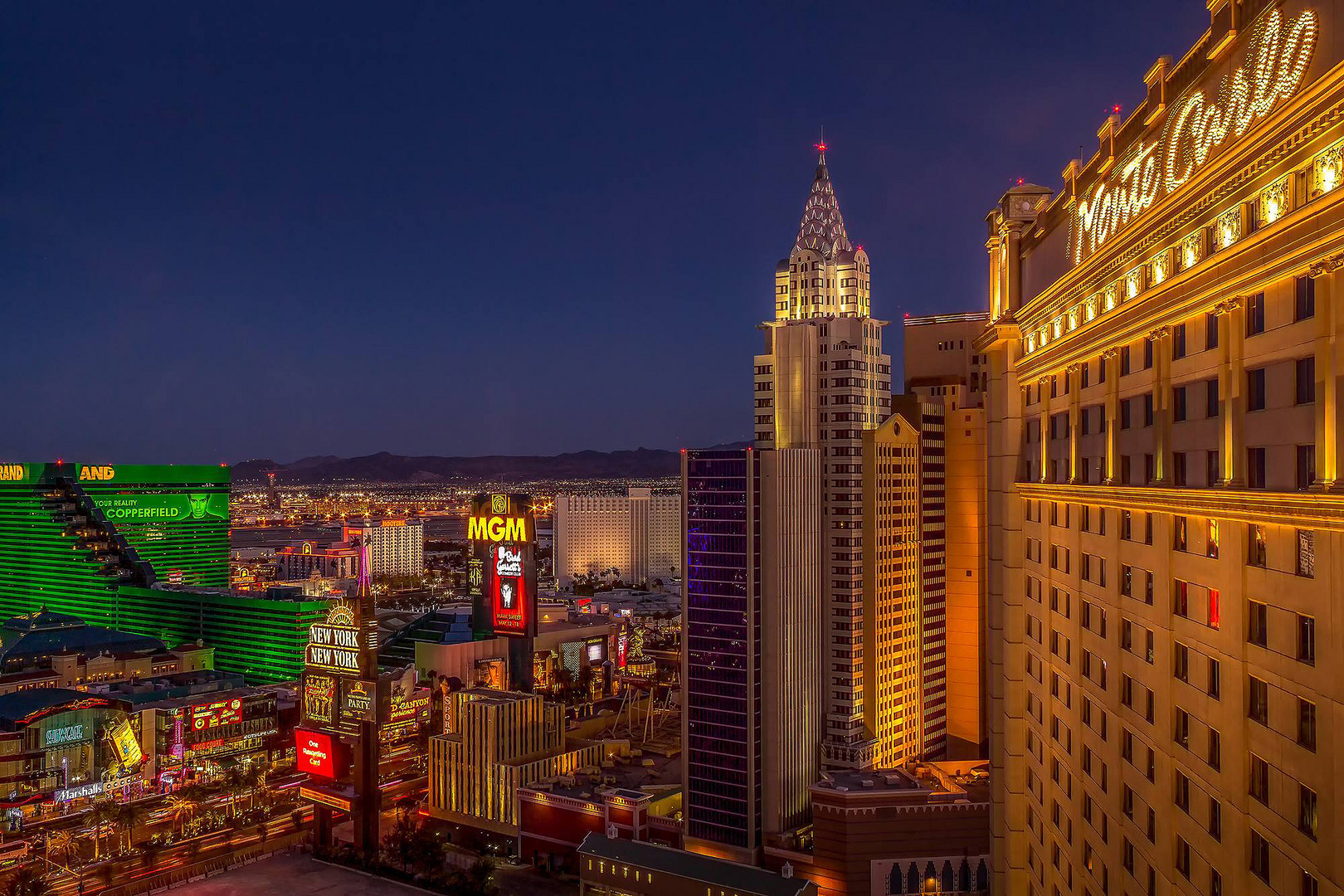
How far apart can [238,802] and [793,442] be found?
5389cm

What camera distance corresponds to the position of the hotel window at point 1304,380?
1050 cm

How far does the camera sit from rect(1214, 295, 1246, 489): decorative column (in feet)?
38.8

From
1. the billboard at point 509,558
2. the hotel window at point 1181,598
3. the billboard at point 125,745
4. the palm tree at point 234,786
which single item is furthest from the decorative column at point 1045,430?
the billboard at point 125,745

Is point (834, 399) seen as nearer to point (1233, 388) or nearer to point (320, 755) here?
point (320, 755)

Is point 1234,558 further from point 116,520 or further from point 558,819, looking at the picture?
point 116,520

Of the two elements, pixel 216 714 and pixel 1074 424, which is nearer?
pixel 1074 424

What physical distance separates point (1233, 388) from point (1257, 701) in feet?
11.6

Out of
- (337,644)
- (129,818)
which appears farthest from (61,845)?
(337,644)

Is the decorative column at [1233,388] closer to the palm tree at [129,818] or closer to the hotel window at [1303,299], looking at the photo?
the hotel window at [1303,299]

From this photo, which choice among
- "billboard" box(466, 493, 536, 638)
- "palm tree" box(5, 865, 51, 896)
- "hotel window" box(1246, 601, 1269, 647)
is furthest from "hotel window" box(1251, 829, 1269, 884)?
"billboard" box(466, 493, 536, 638)

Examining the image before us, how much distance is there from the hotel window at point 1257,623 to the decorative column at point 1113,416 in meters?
5.07

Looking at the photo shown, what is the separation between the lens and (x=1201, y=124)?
13.5 metres

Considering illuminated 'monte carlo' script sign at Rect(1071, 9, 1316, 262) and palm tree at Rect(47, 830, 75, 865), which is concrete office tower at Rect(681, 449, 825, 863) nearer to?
palm tree at Rect(47, 830, 75, 865)

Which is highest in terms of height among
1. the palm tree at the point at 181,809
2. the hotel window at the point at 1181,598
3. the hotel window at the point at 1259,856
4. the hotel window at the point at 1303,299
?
the hotel window at the point at 1303,299
